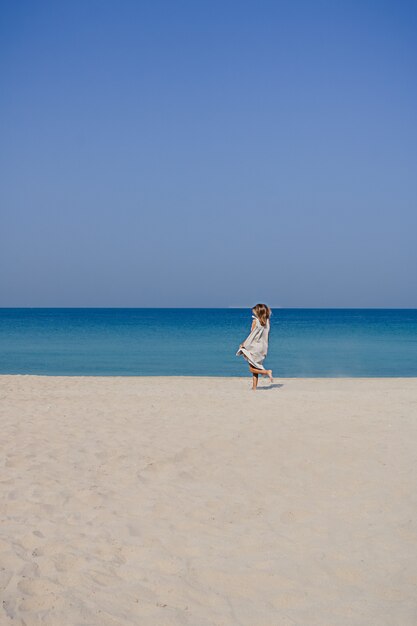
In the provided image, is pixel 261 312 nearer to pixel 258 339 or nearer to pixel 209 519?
pixel 258 339

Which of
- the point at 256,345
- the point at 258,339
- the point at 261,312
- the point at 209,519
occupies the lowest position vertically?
the point at 209,519

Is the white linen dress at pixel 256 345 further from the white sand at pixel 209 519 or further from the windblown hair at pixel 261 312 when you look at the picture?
the white sand at pixel 209 519

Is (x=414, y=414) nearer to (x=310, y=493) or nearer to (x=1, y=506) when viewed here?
(x=310, y=493)

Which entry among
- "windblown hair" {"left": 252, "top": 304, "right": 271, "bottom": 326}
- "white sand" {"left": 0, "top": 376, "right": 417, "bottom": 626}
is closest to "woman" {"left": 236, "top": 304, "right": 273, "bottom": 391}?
"windblown hair" {"left": 252, "top": 304, "right": 271, "bottom": 326}

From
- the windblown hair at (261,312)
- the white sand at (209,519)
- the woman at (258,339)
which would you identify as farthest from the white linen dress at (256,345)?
the white sand at (209,519)

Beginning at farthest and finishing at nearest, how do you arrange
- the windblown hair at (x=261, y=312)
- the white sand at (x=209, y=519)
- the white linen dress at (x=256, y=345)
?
1. the white linen dress at (x=256, y=345)
2. the windblown hair at (x=261, y=312)
3. the white sand at (x=209, y=519)

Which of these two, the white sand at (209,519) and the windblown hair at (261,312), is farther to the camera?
the windblown hair at (261,312)

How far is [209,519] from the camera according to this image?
17.7ft

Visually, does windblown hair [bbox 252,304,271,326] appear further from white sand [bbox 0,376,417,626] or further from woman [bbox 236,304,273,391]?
white sand [bbox 0,376,417,626]

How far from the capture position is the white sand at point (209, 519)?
3.89 m

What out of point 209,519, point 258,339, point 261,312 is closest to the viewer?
point 209,519

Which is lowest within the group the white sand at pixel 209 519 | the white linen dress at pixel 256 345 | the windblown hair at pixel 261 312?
the white sand at pixel 209 519

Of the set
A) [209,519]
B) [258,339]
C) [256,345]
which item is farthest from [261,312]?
[209,519]

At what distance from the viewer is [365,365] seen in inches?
1076
